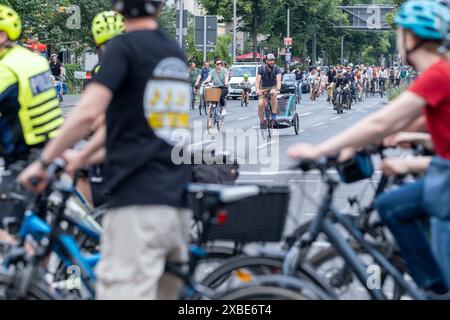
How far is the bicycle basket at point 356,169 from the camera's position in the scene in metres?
5.25

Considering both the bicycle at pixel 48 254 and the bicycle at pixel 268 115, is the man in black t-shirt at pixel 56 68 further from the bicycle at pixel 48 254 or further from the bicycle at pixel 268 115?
the bicycle at pixel 48 254

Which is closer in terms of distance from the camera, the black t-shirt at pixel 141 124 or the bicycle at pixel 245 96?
the black t-shirt at pixel 141 124

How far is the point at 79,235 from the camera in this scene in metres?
5.28

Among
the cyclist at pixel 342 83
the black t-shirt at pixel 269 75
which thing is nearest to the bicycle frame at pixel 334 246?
the black t-shirt at pixel 269 75

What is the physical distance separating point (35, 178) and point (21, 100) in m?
1.88

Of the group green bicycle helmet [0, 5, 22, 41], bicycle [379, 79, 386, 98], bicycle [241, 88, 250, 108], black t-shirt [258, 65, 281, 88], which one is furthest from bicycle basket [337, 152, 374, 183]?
bicycle [379, 79, 386, 98]

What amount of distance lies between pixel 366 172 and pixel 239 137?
1944 centimetres

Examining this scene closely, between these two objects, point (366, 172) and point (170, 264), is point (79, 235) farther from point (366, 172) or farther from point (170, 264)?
point (366, 172)

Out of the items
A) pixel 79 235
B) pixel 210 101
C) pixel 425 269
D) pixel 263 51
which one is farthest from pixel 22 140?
pixel 263 51

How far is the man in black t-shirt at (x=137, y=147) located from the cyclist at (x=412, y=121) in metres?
0.62

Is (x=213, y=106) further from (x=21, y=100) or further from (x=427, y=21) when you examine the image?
(x=427, y=21)

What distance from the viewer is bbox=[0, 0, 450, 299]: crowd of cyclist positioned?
173 inches

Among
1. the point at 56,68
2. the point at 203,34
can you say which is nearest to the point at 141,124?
the point at 56,68

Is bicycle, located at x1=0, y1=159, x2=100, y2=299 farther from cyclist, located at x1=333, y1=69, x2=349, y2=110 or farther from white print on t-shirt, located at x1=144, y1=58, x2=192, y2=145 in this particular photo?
cyclist, located at x1=333, y1=69, x2=349, y2=110
